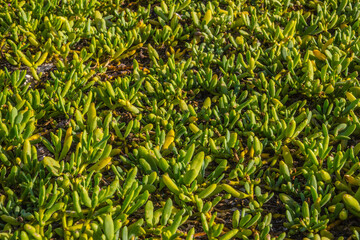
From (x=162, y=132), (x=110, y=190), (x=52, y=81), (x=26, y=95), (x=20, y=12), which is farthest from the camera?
(x=20, y=12)

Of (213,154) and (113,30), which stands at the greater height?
(113,30)

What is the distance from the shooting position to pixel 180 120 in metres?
2.31

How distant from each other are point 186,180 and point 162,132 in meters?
0.34

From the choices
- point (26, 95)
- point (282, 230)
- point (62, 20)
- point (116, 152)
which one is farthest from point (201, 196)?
point (62, 20)

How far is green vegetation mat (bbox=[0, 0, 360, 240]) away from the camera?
1.79 meters

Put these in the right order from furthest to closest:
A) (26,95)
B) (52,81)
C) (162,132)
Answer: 1. (52,81)
2. (26,95)
3. (162,132)

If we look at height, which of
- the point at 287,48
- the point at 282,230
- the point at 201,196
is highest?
the point at 287,48

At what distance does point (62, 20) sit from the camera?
2.83 meters

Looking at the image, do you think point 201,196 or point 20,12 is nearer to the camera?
point 201,196

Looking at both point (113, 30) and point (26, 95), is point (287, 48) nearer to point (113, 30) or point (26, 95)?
point (113, 30)

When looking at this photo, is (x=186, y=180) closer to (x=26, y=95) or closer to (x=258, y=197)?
(x=258, y=197)

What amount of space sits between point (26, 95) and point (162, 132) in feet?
2.79

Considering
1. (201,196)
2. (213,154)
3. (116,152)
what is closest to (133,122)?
(116,152)

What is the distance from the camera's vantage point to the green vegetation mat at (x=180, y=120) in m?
1.79
